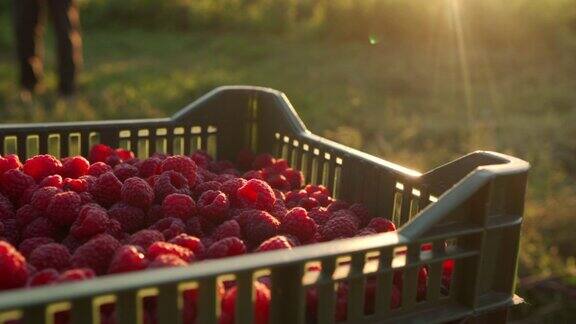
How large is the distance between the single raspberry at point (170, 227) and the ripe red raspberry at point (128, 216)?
3 cm

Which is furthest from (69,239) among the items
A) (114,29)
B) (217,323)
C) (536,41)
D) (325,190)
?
(114,29)

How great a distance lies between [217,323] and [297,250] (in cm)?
13

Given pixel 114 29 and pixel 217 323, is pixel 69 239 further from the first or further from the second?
pixel 114 29

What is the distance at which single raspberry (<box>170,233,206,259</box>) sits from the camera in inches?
39.2

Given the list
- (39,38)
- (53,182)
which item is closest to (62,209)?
(53,182)

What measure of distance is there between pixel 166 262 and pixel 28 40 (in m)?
3.90

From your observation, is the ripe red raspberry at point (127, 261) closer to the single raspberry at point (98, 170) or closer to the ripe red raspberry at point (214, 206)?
the ripe red raspberry at point (214, 206)

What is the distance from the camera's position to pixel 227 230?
1113mm

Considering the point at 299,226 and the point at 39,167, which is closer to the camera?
the point at 299,226

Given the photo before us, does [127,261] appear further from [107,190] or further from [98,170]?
[98,170]

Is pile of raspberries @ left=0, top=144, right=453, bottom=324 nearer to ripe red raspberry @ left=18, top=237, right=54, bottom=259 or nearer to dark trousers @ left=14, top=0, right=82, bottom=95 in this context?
ripe red raspberry @ left=18, top=237, right=54, bottom=259

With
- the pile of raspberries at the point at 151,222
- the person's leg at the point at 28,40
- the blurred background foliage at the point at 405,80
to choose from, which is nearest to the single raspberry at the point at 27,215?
the pile of raspberries at the point at 151,222

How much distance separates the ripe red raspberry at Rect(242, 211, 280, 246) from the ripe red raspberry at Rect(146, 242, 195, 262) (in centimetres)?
20

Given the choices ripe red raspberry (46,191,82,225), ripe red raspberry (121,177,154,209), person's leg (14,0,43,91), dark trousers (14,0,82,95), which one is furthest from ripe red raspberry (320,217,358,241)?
person's leg (14,0,43,91)
